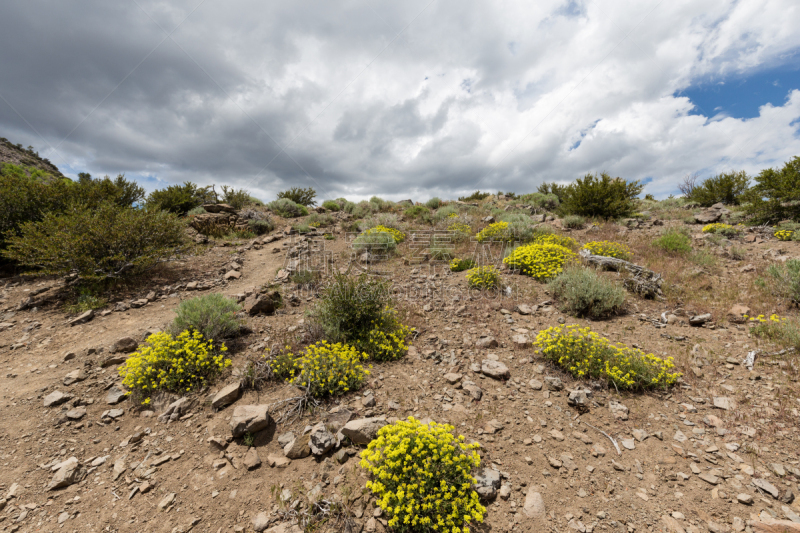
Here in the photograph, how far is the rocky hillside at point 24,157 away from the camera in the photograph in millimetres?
27772

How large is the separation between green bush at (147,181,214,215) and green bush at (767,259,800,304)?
19992 mm

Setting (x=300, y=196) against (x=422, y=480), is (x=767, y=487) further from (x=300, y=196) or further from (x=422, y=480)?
(x=300, y=196)

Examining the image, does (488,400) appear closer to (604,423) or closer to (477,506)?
(604,423)

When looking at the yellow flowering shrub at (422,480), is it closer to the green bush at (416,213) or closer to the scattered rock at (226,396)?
the scattered rock at (226,396)

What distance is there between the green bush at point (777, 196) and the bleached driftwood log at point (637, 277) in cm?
956

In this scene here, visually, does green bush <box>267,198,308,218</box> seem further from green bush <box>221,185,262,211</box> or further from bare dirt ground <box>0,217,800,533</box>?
bare dirt ground <box>0,217,800,533</box>

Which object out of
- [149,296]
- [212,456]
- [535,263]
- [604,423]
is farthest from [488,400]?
[149,296]

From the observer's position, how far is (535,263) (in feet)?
25.9

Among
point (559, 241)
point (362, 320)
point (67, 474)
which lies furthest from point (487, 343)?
point (559, 241)

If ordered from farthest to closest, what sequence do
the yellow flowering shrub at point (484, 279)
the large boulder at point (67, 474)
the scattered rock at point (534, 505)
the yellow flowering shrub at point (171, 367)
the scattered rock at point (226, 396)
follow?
the yellow flowering shrub at point (484, 279), the yellow flowering shrub at point (171, 367), the scattered rock at point (226, 396), the large boulder at point (67, 474), the scattered rock at point (534, 505)

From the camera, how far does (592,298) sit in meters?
5.86

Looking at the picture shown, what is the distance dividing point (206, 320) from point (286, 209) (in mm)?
14314

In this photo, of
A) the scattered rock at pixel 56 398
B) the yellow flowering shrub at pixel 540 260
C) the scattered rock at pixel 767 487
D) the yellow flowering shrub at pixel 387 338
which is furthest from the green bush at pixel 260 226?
the scattered rock at pixel 767 487

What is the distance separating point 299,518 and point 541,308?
5510 mm
